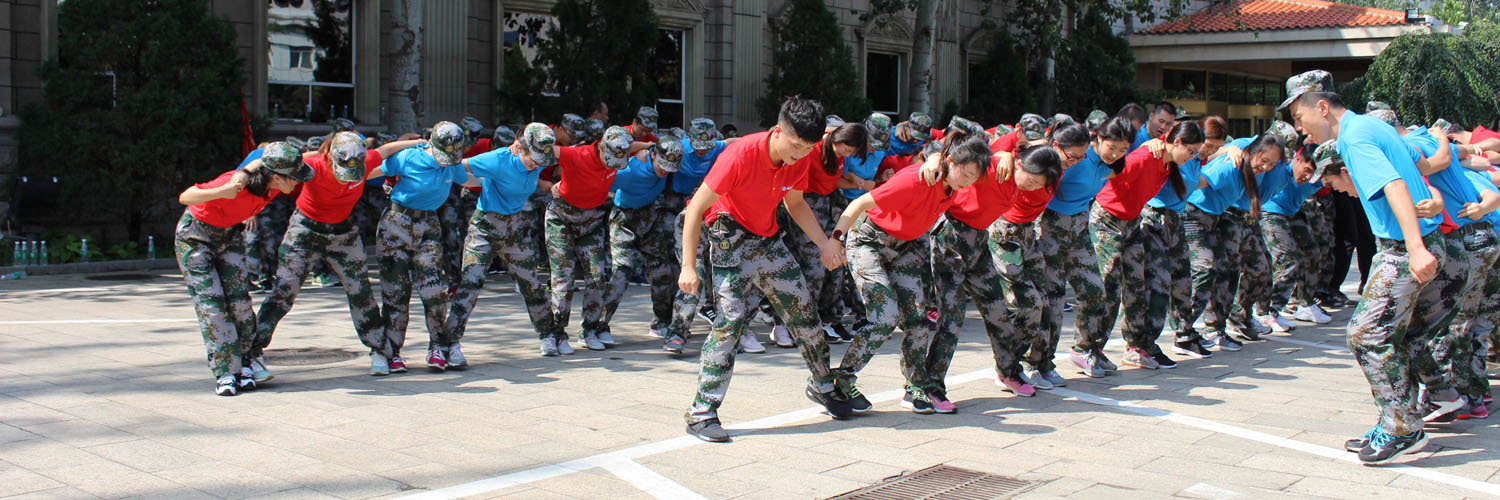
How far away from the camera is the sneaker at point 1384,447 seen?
5443 mm

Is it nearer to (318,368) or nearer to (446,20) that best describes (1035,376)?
(318,368)

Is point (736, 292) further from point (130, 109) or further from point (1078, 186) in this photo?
point (130, 109)

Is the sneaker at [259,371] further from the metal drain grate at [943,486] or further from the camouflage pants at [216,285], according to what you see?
the metal drain grate at [943,486]

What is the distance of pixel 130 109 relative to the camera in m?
13.9

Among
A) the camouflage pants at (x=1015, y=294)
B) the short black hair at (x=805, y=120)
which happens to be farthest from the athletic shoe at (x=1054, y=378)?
the short black hair at (x=805, y=120)

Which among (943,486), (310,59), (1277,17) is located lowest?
(943,486)

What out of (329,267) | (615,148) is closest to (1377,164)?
(615,148)

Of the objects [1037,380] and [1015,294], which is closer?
[1015,294]

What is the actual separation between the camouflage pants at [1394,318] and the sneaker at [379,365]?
5.20 meters

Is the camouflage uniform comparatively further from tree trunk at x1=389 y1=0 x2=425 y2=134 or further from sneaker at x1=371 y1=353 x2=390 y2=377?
tree trunk at x1=389 y1=0 x2=425 y2=134

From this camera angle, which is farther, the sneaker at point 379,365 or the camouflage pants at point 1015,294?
the sneaker at point 379,365

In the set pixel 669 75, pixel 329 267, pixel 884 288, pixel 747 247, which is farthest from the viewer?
pixel 669 75

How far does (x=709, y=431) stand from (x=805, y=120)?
1.50 metres

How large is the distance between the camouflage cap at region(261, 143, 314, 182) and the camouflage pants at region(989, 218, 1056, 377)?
12.4ft
